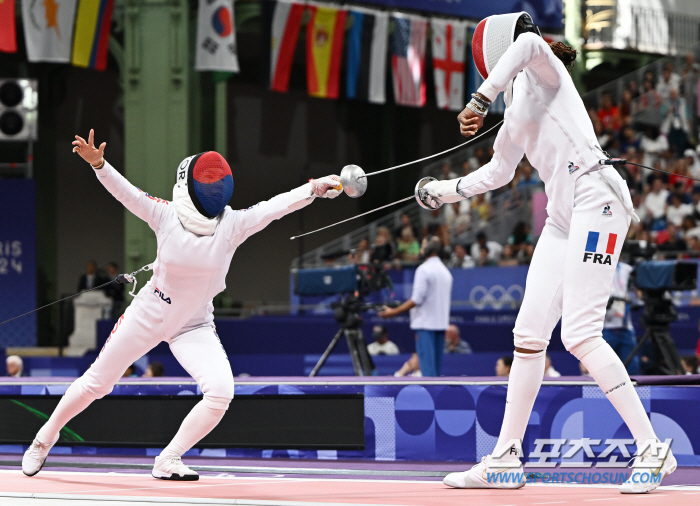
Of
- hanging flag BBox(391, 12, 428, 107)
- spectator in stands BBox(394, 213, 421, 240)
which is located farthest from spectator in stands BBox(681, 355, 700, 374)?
hanging flag BBox(391, 12, 428, 107)

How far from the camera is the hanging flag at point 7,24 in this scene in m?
11.7

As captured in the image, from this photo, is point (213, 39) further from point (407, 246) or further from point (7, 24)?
point (407, 246)

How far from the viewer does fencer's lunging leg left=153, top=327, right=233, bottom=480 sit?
418cm

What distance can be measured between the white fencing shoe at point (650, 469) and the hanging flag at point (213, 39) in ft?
33.5

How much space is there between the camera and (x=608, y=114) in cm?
1658

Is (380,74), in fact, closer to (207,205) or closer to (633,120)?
(633,120)

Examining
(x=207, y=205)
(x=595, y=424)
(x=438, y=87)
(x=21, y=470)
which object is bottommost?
(x=21, y=470)

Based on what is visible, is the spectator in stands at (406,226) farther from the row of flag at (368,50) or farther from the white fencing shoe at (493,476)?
the white fencing shoe at (493,476)

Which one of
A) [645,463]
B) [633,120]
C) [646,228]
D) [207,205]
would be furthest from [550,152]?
[633,120]

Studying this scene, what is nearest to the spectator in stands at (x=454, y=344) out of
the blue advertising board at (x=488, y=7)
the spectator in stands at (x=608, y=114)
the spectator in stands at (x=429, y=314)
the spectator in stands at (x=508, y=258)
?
the spectator in stands at (x=429, y=314)

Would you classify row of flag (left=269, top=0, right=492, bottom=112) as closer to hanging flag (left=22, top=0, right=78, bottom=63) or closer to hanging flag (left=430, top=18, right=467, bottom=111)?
hanging flag (left=430, top=18, right=467, bottom=111)

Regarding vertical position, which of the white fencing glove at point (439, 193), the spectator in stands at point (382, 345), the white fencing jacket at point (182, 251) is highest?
the white fencing glove at point (439, 193)

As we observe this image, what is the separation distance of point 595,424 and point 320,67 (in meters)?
10.2

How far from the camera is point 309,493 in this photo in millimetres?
3781
